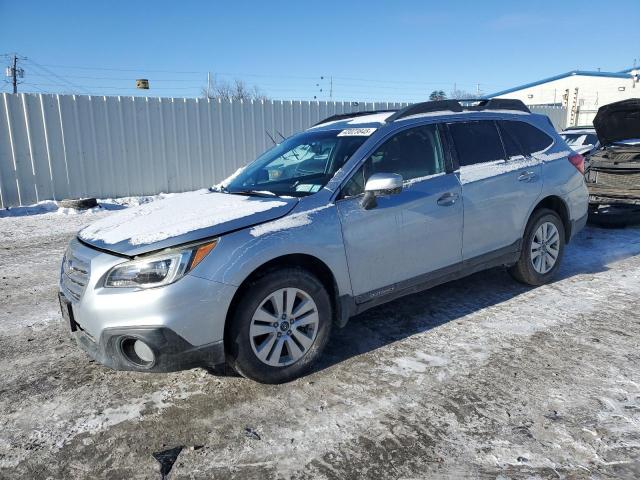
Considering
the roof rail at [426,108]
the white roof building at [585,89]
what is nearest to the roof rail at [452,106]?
the roof rail at [426,108]

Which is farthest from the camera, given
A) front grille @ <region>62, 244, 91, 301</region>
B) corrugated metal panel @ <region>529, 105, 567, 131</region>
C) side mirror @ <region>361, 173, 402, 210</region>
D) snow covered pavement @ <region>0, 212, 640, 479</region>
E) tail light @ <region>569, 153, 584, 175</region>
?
corrugated metal panel @ <region>529, 105, 567, 131</region>

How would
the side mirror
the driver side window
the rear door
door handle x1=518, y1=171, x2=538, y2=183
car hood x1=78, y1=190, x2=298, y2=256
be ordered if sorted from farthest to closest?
door handle x1=518, y1=171, x2=538, y2=183, the rear door, the driver side window, the side mirror, car hood x1=78, y1=190, x2=298, y2=256

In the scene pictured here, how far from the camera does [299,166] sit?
407 centimetres

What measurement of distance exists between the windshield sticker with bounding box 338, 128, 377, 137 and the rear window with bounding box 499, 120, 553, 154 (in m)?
1.63

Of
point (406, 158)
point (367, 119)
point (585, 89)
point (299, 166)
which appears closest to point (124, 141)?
point (299, 166)

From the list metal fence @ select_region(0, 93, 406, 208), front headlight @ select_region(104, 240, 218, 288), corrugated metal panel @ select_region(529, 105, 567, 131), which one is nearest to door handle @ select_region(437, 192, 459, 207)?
front headlight @ select_region(104, 240, 218, 288)

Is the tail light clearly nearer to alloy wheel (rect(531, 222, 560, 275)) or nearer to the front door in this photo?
alloy wheel (rect(531, 222, 560, 275))

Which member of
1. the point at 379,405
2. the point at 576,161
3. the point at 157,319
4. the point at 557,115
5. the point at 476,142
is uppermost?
the point at 557,115

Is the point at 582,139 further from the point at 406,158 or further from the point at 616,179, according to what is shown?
the point at 406,158

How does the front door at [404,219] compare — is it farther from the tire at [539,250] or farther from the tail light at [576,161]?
the tail light at [576,161]

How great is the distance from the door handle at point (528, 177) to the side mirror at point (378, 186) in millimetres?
1728

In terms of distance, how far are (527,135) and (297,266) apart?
305cm

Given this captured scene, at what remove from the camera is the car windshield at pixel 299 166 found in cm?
364

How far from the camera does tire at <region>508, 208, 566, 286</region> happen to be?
15.6 ft
